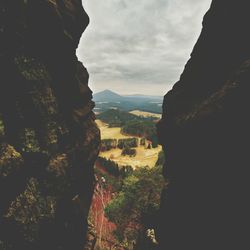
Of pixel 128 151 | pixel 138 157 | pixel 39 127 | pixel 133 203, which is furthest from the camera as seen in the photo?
pixel 128 151

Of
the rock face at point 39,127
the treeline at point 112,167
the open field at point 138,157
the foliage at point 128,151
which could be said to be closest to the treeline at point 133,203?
the rock face at point 39,127

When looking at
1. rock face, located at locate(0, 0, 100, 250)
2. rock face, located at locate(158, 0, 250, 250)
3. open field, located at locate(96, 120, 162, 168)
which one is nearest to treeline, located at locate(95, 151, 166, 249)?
rock face, located at locate(0, 0, 100, 250)

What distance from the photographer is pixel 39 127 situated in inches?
868

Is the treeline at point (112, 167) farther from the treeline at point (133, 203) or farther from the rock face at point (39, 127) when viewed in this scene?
the rock face at point (39, 127)

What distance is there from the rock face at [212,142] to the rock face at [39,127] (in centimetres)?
1030

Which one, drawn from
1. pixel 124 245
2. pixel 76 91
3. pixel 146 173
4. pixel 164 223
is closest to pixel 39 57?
pixel 76 91

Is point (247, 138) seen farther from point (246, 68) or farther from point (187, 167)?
point (187, 167)

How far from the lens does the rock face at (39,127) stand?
1962 centimetres

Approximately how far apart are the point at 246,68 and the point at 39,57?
17348 millimetres

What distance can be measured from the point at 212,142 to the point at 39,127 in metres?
14.6

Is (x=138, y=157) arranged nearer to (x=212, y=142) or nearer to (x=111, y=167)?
(x=111, y=167)

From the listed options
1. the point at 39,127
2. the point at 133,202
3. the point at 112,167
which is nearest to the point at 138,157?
the point at 112,167

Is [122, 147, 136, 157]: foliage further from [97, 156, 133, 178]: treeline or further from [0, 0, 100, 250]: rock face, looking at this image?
[0, 0, 100, 250]: rock face

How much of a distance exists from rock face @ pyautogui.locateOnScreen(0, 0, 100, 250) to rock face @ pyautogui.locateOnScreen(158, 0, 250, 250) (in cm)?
1030
